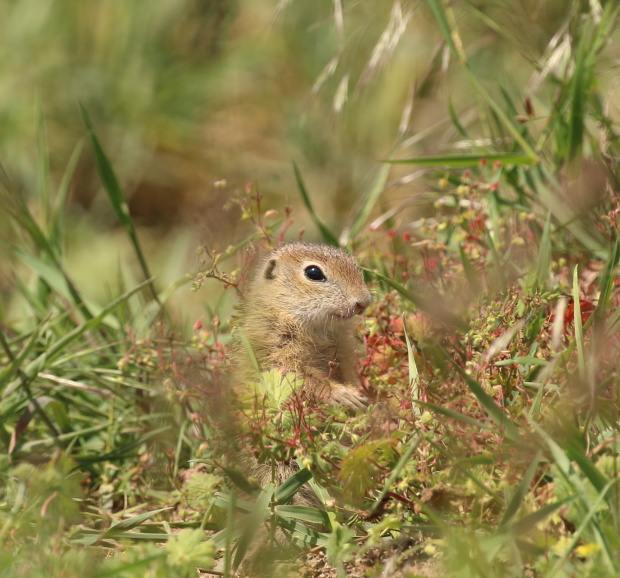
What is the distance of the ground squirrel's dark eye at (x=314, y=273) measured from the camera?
11.8 ft

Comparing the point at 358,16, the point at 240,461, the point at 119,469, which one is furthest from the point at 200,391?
the point at 358,16

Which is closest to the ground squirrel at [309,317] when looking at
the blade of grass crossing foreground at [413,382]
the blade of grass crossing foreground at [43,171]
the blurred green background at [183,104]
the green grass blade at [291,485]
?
the blade of grass crossing foreground at [413,382]

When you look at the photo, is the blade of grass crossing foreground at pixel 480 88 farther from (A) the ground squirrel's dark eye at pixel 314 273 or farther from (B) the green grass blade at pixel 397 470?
(B) the green grass blade at pixel 397 470

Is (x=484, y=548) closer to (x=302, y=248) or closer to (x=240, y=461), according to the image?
(x=240, y=461)

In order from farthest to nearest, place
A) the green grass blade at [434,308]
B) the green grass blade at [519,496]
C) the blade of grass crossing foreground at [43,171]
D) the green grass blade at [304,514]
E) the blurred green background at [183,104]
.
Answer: the blurred green background at [183,104] < the blade of grass crossing foreground at [43,171] < the green grass blade at [434,308] < the green grass blade at [304,514] < the green grass blade at [519,496]


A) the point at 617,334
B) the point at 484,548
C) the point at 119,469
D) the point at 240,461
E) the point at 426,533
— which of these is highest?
the point at 617,334

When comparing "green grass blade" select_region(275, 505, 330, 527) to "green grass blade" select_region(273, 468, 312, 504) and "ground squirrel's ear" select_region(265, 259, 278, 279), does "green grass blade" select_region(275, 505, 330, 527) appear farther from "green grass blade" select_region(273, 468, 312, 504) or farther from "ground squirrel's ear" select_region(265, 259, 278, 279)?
"ground squirrel's ear" select_region(265, 259, 278, 279)

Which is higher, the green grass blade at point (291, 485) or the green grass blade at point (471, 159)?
the green grass blade at point (471, 159)

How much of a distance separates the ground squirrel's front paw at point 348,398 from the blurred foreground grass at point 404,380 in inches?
4.0

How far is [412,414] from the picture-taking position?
278 centimetres

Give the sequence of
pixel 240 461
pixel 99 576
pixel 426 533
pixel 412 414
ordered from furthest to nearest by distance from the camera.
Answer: pixel 240 461 → pixel 412 414 → pixel 426 533 → pixel 99 576

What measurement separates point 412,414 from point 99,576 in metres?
1.05

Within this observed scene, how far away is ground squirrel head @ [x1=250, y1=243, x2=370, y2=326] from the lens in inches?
136

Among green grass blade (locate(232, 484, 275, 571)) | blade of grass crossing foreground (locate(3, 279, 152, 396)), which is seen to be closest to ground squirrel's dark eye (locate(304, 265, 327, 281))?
blade of grass crossing foreground (locate(3, 279, 152, 396))
